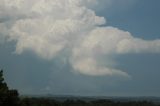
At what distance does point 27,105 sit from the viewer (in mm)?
133375

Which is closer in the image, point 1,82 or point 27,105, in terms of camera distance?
point 1,82

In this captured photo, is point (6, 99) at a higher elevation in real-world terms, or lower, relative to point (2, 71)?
lower

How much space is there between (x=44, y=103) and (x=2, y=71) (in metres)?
56.4

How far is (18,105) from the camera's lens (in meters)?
108

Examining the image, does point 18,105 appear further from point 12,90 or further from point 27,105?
point 27,105

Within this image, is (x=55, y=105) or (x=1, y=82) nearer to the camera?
(x=1, y=82)

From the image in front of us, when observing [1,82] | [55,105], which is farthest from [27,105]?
[55,105]

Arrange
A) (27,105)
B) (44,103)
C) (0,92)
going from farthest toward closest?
(44,103), (27,105), (0,92)

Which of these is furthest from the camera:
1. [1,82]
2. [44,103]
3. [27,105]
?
[44,103]

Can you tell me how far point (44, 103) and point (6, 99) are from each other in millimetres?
58752

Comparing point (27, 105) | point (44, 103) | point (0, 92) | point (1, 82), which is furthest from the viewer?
point (44, 103)

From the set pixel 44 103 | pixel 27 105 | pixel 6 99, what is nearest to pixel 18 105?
pixel 6 99

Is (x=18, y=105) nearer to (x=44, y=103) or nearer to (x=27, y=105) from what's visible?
(x=27, y=105)

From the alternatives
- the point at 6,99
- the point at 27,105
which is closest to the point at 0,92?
the point at 6,99
